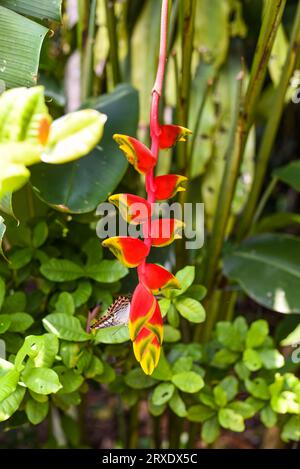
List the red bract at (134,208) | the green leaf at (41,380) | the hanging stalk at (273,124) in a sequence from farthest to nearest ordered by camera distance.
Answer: the hanging stalk at (273,124), the green leaf at (41,380), the red bract at (134,208)

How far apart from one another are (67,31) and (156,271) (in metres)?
0.63

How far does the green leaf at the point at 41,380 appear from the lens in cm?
52

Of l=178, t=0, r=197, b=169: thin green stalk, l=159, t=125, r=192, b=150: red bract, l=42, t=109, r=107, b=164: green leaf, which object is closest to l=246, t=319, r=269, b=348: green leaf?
l=178, t=0, r=197, b=169: thin green stalk

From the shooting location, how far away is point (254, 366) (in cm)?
66

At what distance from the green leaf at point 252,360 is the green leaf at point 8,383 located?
267 millimetres

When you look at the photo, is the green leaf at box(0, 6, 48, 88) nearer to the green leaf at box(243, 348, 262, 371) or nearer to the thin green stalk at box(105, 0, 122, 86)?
the thin green stalk at box(105, 0, 122, 86)

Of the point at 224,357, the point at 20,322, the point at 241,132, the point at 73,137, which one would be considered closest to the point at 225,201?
the point at 241,132

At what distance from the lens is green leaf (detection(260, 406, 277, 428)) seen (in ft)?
2.12

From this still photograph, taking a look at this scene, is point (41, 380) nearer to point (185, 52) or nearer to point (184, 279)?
point (184, 279)

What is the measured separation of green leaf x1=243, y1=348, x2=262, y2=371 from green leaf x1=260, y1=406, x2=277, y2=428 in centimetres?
5

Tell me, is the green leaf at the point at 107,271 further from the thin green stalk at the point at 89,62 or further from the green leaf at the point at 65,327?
the thin green stalk at the point at 89,62

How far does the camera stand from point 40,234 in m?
0.66

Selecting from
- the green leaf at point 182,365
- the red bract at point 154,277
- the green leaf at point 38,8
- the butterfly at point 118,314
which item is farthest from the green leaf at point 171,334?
the green leaf at point 38,8
